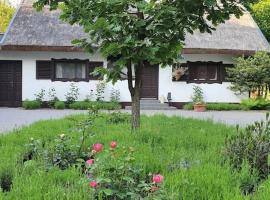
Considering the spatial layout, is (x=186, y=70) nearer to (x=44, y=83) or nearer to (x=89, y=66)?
(x=89, y=66)

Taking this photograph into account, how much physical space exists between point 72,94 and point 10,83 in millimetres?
3149

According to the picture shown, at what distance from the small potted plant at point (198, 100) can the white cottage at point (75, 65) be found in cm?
33

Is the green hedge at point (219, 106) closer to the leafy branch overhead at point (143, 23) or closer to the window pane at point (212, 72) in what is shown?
the window pane at point (212, 72)

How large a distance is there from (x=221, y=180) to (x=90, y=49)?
3898 mm

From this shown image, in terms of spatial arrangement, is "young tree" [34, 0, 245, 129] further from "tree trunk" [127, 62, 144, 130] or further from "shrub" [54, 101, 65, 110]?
"shrub" [54, 101, 65, 110]

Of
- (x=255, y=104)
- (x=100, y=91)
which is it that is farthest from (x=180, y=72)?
(x=100, y=91)

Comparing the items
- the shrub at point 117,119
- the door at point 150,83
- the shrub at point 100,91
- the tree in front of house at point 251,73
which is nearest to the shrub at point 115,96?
the shrub at point 100,91

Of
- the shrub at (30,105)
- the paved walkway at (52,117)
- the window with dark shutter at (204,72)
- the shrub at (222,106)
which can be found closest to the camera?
the paved walkway at (52,117)

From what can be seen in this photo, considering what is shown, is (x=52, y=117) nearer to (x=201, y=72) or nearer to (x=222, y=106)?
(x=222, y=106)

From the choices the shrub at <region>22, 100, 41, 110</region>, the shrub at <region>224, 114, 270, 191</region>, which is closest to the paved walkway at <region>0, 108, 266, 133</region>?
the shrub at <region>22, 100, 41, 110</region>

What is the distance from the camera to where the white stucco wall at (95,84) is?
74.1 feet

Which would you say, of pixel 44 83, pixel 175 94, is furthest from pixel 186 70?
pixel 44 83

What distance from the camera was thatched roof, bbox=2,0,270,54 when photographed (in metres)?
21.8

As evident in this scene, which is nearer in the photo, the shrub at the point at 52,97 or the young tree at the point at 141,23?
the young tree at the point at 141,23
